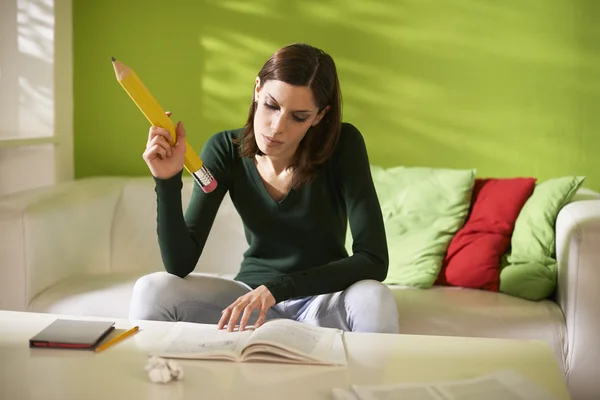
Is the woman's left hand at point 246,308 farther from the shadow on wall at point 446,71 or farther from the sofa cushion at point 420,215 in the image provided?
the shadow on wall at point 446,71

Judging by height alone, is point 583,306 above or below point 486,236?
below

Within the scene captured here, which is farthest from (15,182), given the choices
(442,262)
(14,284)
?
(442,262)

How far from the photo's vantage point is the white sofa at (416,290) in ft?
7.04

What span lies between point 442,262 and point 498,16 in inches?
39.8

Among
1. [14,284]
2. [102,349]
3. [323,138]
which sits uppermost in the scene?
[323,138]

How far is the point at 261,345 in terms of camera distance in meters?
1.40

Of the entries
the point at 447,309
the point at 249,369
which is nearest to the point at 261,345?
the point at 249,369

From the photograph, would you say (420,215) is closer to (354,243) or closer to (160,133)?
(354,243)

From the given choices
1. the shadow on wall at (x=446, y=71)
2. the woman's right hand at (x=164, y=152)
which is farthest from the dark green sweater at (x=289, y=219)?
the shadow on wall at (x=446, y=71)

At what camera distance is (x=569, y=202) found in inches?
97.5

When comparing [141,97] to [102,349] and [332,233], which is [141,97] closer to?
[102,349]

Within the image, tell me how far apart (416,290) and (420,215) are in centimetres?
32

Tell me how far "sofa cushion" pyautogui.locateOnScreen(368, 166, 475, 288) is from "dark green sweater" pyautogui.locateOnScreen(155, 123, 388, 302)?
486 mm

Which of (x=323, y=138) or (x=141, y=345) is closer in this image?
(x=141, y=345)
